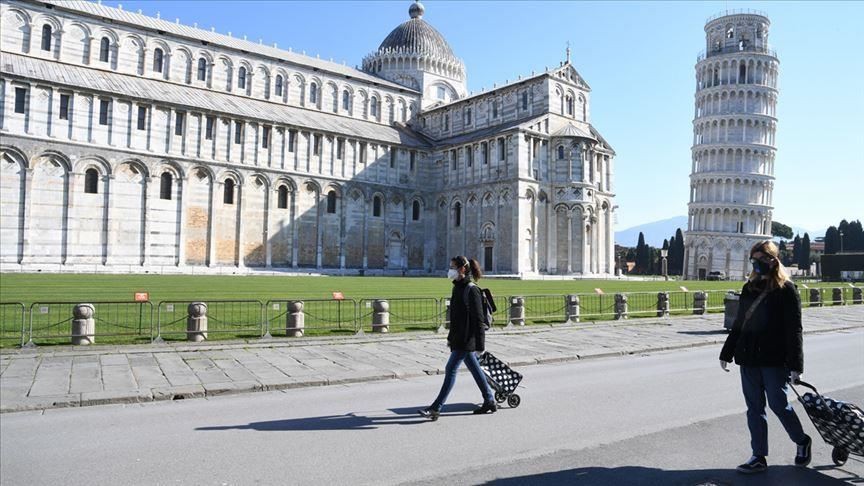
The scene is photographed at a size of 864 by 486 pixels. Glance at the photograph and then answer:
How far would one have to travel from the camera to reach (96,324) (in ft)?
48.4

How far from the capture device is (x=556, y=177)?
2157 inches

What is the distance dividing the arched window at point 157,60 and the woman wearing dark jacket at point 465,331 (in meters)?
50.7

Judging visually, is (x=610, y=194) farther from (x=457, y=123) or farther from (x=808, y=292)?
(x=808, y=292)

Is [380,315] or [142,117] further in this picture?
[142,117]

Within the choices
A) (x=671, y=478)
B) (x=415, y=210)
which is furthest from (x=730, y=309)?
(x=415, y=210)

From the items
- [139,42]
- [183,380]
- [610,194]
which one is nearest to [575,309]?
[183,380]

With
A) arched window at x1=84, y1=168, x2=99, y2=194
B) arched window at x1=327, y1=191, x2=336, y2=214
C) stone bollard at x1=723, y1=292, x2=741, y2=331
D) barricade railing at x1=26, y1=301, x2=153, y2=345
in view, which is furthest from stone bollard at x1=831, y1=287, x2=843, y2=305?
arched window at x1=84, y1=168, x2=99, y2=194

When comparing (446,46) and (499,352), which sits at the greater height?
(446,46)

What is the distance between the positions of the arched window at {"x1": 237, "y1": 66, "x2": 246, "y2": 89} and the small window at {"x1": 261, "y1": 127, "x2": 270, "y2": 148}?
284 inches

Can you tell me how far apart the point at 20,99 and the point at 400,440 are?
44.3 meters

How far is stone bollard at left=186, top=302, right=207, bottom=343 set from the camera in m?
13.9

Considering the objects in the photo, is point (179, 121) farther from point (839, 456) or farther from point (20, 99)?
point (839, 456)

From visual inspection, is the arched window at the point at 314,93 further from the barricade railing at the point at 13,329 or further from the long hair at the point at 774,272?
the long hair at the point at 774,272

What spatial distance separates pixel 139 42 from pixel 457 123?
30115mm
